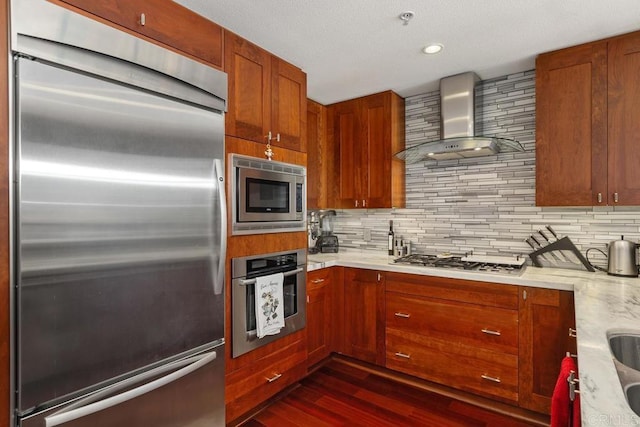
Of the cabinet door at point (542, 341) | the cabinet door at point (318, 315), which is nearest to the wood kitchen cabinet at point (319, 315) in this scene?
the cabinet door at point (318, 315)

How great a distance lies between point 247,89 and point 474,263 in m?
2.05

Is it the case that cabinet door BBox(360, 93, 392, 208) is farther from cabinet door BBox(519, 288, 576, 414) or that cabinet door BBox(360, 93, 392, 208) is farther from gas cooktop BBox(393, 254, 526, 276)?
cabinet door BBox(519, 288, 576, 414)

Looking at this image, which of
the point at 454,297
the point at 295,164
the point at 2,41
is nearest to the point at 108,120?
the point at 2,41

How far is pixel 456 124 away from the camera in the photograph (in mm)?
2730

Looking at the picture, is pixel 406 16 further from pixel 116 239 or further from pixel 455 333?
pixel 455 333

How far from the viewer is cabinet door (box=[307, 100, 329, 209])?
126 inches

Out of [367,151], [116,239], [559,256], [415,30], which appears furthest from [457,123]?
[116,239]

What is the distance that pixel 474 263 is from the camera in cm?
259

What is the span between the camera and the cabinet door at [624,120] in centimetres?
206

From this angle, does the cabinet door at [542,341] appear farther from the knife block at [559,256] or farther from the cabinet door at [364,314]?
the cabinet door at [364,314]

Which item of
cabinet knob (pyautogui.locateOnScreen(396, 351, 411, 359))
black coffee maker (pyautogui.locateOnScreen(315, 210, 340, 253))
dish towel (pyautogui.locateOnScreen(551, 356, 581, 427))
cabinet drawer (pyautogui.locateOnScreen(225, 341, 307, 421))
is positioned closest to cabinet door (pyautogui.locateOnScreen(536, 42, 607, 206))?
cabinet knob (pyautogui.locateOnScreen(396, 351, 411, 359))

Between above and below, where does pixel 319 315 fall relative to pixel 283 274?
below

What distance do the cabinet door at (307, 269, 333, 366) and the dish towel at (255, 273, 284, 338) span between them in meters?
0.43

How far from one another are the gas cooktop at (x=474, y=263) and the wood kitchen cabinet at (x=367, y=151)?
0.57 meters
